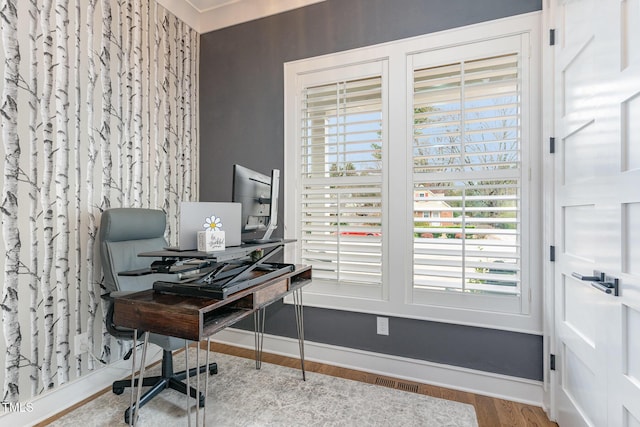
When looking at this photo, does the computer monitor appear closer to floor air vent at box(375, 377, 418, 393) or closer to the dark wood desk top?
the dark wood desk top

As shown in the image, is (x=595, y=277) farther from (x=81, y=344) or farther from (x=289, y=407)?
(x=81, y=344)

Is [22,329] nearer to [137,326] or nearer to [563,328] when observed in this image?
[137,326]

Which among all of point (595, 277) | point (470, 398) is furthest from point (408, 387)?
point (595, 277)

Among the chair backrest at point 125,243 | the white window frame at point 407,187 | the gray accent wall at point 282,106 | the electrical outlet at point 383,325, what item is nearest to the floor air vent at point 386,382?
the gray accent wall at point 282,106

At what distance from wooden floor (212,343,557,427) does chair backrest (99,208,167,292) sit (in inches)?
46.0

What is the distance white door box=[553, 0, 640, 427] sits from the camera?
1.13m

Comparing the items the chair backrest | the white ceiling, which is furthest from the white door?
the chair backrest

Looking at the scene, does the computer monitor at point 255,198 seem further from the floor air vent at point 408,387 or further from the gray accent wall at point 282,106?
the floor air vent at point 408,387

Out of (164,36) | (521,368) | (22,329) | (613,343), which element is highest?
(164,36)

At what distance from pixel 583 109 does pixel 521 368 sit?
1.64 m

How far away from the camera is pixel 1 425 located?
5.35ft

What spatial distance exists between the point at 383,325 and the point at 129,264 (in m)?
1.89

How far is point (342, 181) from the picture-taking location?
8.23 feet

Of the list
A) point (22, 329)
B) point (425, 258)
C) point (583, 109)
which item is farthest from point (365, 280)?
point (22, 329)
